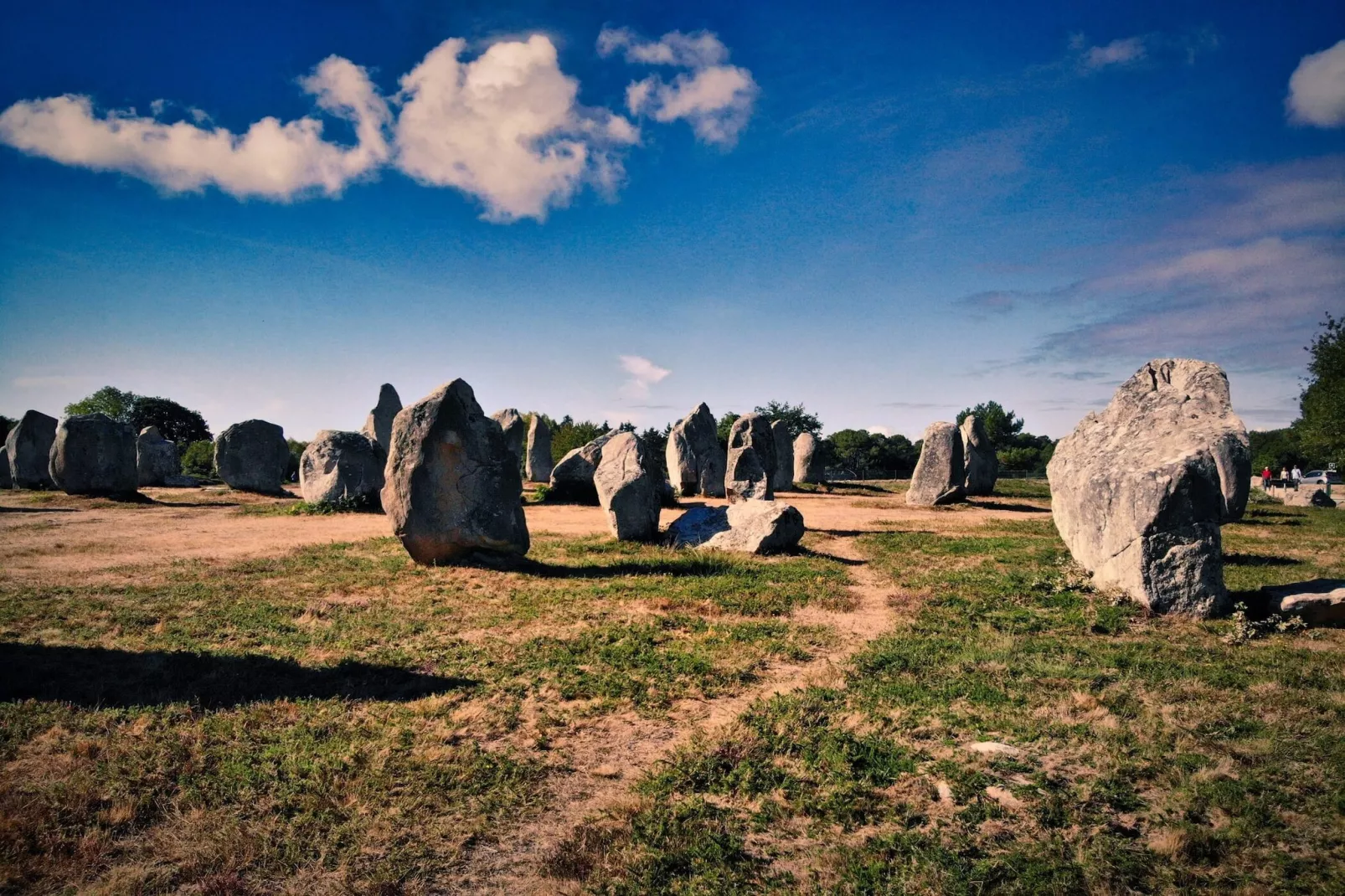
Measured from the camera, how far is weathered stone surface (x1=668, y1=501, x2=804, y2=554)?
1281cm

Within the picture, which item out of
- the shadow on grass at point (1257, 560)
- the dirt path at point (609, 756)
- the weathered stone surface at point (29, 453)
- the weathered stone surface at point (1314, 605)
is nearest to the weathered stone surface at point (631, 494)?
the dirt path at point (609, 756)

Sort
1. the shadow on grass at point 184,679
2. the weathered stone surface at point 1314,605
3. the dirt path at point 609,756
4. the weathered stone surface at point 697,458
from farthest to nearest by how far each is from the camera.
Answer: the weathered stone surface at point 697,458, the weathered stone surface at point 1314,605, the shadow on grass at point 184,679, the dirt path at point 609,756

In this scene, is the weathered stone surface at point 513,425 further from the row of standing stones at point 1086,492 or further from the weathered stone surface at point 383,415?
the row of standing stones at point 1086,492

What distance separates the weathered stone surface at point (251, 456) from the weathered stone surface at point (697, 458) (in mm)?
16661

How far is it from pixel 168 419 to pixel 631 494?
73.5m

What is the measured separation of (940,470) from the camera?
24141 millimetres

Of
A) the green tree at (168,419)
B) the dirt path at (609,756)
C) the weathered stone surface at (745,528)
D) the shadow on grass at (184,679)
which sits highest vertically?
the green tree at (168,419)

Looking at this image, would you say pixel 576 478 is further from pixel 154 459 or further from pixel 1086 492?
pixel 154 459

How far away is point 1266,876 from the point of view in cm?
344

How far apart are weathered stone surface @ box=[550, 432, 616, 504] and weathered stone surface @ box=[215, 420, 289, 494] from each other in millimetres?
12170

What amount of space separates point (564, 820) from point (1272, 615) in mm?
8618

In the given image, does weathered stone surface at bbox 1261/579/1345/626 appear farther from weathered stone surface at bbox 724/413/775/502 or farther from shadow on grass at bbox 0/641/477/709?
weathered stone surface at bbox 724/413/775/502

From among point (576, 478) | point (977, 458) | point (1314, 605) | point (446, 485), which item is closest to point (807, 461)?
point (977, 458)

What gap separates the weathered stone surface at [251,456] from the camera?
1069 inches
